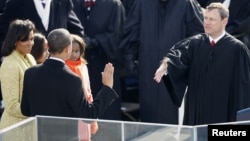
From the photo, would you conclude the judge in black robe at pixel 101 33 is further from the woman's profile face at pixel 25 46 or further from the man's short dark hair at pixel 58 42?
the man's short dark hair at pixel 58 42

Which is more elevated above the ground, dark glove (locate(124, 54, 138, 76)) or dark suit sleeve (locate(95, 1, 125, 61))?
dark suit sleeve (locate(95, 1, 125, 61))

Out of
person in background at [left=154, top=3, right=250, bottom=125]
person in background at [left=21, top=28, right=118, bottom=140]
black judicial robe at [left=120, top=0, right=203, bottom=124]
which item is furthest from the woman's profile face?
black judicial robe at [left=120, top=0, right=203, bottom=124]

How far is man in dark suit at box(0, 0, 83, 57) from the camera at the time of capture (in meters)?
9.12

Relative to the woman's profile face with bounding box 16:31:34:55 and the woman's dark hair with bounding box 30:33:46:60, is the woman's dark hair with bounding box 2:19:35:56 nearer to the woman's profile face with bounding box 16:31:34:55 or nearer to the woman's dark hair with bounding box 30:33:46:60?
the woman's profile face with bounding box 16:31:34:55

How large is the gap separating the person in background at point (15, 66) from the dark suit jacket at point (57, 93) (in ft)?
1.17

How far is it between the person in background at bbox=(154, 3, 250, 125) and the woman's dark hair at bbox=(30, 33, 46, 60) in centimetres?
105

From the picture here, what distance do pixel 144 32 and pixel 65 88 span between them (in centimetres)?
287

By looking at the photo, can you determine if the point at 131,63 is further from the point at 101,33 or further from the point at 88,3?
the point at 88,3

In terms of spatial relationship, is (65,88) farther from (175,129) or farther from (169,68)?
(169,68)

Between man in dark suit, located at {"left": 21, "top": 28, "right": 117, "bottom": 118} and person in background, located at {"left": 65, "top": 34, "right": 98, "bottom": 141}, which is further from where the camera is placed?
person in background, located at {"left": 65, "top": 34, "right": 98, "bottom": 141}

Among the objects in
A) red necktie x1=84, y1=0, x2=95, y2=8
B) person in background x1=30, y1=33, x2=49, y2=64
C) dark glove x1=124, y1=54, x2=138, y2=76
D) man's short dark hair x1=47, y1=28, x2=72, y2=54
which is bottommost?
dark glove x1=124, y1=54, x2=138, y2=76

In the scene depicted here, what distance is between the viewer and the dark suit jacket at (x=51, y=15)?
9.12 metres

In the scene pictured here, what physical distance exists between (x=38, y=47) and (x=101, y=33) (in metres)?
2.11

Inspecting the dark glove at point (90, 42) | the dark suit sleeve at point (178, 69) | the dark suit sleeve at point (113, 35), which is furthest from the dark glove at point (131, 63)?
the dark suit sleeve at point (178, 69)
